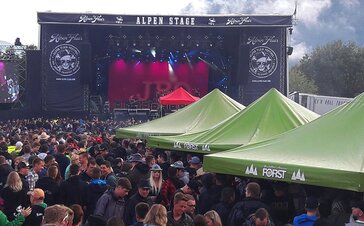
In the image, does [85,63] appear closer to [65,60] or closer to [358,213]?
[65,60]

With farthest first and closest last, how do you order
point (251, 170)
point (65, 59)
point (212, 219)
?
point (65, 59) → point (251, 170) → point (212, 219)

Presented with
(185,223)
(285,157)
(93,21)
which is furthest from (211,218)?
(93,21)

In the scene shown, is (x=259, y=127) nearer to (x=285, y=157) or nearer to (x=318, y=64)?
(x=285, y=157)

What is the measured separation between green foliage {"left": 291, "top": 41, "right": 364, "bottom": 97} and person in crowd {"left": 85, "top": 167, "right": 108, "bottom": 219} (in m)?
50.2

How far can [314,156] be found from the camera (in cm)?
711

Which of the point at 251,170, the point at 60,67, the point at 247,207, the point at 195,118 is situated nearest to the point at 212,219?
the point at 247,207

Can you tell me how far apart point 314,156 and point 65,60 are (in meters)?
25.6

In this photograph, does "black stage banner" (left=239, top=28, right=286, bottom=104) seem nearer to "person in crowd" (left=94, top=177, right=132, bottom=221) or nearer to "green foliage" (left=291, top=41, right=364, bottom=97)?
"person in crowd" (left=94, top=177, right=132, bottom=221)

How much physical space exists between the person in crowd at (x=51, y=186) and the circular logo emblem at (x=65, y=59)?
78.9 ft

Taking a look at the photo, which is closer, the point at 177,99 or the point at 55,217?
the point at 55,217

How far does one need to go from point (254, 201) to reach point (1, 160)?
4024mm

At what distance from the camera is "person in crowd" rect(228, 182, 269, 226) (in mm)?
6694

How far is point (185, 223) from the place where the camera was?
6141 mm

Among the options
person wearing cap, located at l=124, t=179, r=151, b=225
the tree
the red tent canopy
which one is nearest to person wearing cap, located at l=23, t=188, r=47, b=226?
person wearing cap, located at l=124, t=179, r=151, b=225
